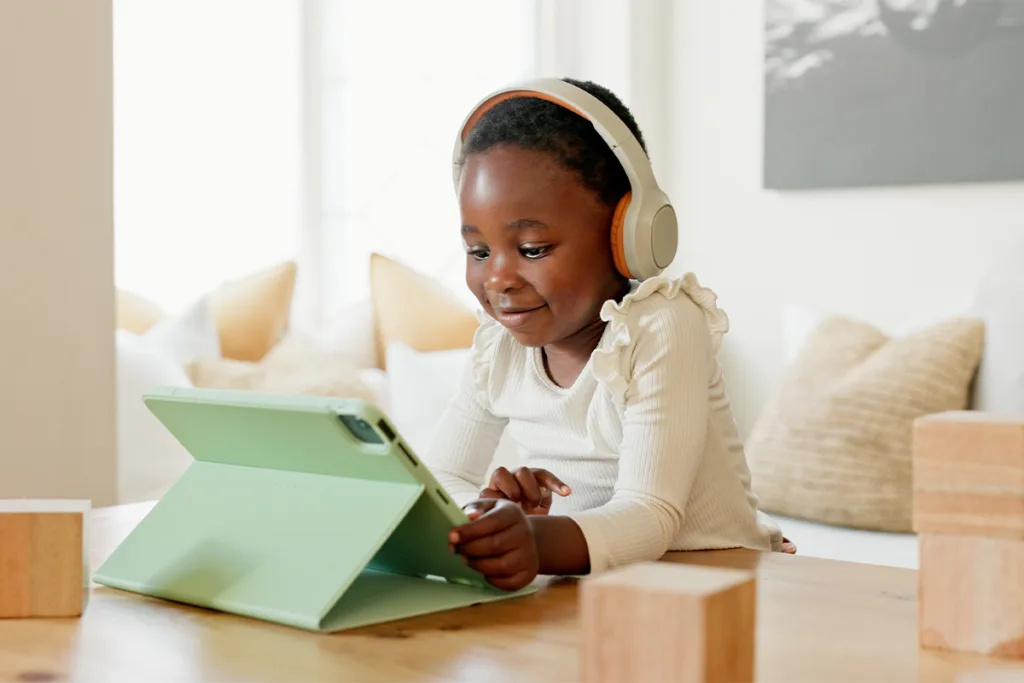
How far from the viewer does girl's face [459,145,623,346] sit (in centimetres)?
109

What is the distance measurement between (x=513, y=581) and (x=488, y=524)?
40 mm

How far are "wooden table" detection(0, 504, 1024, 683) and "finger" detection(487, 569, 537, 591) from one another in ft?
0.04

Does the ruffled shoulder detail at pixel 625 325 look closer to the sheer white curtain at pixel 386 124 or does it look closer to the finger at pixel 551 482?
the finger at pixel 551 482

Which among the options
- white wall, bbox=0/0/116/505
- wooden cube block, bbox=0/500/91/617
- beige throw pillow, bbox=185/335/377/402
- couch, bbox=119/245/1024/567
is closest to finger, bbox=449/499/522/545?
wooden cube block, bbox=0/500/91/617

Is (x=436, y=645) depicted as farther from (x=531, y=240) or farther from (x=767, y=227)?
(x=767, y=227)

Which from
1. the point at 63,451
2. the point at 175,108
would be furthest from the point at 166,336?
the point at 63,451

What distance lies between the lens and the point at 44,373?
1.67 m

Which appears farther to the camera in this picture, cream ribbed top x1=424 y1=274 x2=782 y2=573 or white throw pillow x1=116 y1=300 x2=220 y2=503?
white throw pillow x1=116 y1=300 x2=220 y2=503

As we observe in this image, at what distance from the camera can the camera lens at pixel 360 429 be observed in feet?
2.34

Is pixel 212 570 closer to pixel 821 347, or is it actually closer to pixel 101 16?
pixel 101 16

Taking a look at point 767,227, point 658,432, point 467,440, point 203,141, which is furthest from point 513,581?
point 767,227

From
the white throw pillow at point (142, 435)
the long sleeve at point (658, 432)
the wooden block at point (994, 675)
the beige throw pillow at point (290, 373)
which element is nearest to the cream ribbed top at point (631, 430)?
the long sleeve at point (658, 432)

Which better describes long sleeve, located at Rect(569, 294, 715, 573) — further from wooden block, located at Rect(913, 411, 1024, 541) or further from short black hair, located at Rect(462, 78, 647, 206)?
wooden block, located at Rect(913, 411, 1024, 541)

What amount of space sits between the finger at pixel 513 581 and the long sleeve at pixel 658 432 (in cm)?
11
